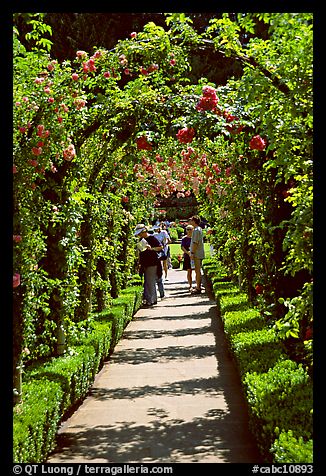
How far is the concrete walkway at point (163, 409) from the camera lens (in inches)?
194

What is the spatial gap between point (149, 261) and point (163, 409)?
24.1 feet

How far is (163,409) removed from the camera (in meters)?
6.18

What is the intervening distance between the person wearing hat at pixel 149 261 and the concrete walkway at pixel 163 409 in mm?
3322

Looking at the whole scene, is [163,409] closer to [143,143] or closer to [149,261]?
[143,143]

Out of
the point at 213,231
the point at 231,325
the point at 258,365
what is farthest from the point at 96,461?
the point at 213,231

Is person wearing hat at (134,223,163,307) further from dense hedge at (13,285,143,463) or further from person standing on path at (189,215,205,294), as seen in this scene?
dense hedge at (13,285,143,463)

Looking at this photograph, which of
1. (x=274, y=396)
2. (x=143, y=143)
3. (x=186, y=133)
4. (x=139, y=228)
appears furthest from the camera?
(x=139, y=228)

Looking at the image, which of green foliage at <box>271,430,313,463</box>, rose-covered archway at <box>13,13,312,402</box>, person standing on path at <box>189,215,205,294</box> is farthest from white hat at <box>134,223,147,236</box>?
green foliage at <box>271,430,313,463</box>

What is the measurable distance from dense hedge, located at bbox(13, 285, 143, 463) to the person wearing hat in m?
4.95

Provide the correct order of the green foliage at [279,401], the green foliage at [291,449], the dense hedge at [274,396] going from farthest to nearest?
the green foliage at [279,401], the dense hedge at [274,396], the green foliage at [291,449]

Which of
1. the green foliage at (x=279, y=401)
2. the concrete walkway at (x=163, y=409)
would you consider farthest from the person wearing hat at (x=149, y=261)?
the green foliage at (x=279, y=401)

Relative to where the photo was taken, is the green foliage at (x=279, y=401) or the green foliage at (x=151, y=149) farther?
the green foliage at (x=151, y=149)

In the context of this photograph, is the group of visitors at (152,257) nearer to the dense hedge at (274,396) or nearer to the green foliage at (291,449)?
the dense hedge at (274,396)

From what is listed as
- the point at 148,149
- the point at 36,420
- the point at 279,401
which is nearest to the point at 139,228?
the point at 148,149
